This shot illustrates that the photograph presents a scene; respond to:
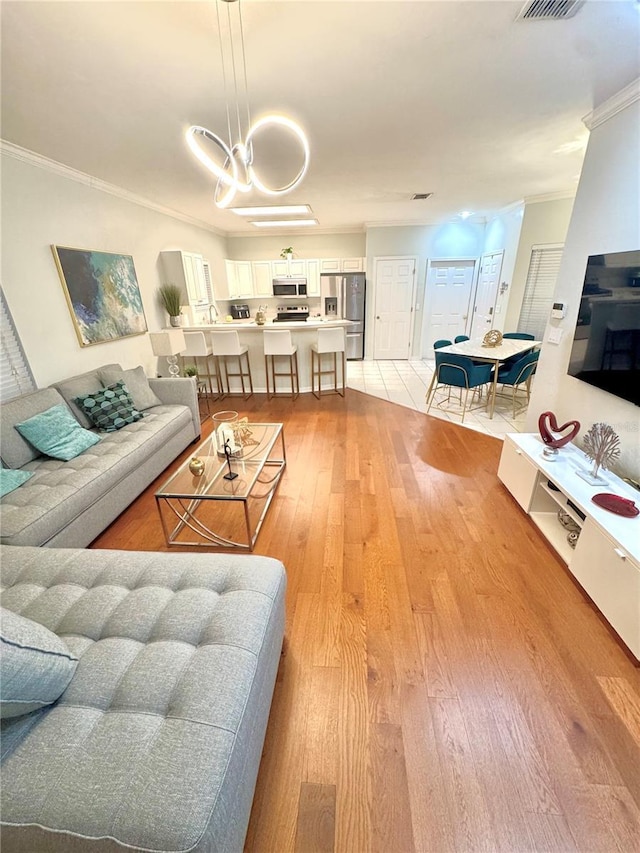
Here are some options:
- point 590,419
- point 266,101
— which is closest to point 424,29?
point 266,101

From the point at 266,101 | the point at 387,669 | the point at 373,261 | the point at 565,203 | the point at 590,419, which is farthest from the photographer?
the point at 373,261

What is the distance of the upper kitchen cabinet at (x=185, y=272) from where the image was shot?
180 inches

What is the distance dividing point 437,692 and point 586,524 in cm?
116

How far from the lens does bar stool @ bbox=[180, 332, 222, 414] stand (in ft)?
14.9

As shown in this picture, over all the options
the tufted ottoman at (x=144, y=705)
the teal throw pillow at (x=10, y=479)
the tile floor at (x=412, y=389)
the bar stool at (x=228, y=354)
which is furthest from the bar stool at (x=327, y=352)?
the tufted ottoman at (x=144, y=705)

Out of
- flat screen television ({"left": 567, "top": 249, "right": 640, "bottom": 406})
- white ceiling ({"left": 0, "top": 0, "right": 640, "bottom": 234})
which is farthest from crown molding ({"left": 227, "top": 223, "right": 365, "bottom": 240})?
flat screen television ({"left": 567, "top": 249, "right": 640, "bottom": 406})

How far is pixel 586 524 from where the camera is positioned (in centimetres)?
177

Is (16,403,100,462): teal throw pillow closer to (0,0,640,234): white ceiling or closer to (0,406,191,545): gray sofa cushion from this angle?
(0,406,191,545): gray sofa cushion

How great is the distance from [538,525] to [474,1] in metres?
2.69

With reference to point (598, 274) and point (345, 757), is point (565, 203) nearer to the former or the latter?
point (598, 274)

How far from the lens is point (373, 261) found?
21.2 feet

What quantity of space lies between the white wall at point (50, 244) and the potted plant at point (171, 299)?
1.42 ft

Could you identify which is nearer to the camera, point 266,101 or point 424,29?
point 424,29

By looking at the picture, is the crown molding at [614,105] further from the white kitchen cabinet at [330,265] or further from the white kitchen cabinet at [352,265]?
the white kitchen cabinet at [330,265]
